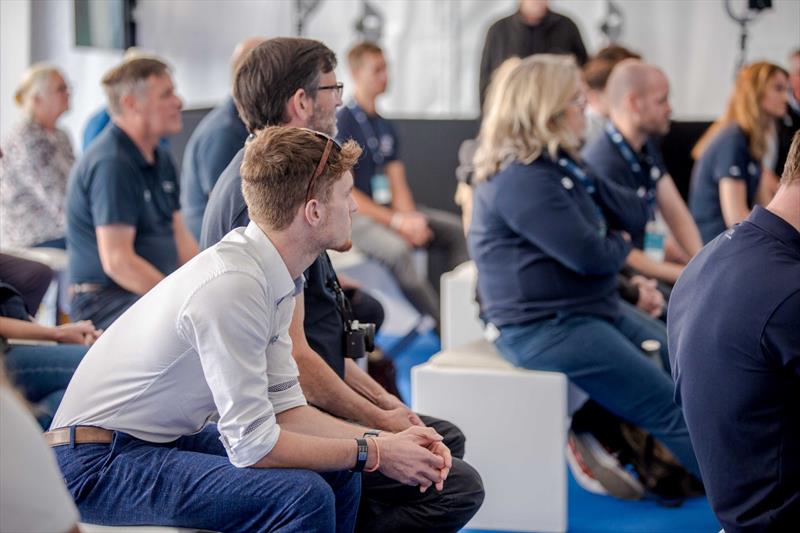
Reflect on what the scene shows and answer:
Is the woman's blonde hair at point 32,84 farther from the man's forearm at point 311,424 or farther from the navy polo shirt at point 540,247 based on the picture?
the man's forearm at point 311,424

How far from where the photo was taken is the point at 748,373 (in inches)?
69.0

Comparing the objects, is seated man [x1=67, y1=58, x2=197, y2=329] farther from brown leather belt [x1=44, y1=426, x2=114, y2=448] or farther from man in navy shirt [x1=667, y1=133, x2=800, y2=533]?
man in navy shirt [x1=667, y1=133, x2=800, y2=533]

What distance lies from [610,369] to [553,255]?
0.35 metres

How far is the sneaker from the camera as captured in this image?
334cm

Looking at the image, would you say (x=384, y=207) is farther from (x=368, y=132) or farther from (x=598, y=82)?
(x=598, y=82)

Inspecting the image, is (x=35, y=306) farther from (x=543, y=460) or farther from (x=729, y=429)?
(x=729, y=429)

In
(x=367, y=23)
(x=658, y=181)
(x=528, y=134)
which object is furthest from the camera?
(x=367, y=23)

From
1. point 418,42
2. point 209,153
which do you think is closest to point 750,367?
point 209,153

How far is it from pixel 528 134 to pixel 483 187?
0.19 metres

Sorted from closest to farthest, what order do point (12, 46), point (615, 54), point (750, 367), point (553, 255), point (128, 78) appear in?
point (750, 367) < point (553, 255) < point (128, 78) < point (615, 54) < point (12, 46)

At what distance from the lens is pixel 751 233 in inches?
71.0

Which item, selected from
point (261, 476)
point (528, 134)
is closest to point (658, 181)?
point (528, 134)

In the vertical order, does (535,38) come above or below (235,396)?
above

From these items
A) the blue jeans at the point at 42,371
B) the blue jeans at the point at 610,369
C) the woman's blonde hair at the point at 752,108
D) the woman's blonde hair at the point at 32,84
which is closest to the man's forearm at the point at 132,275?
the blue jeans at the point at 42,371
